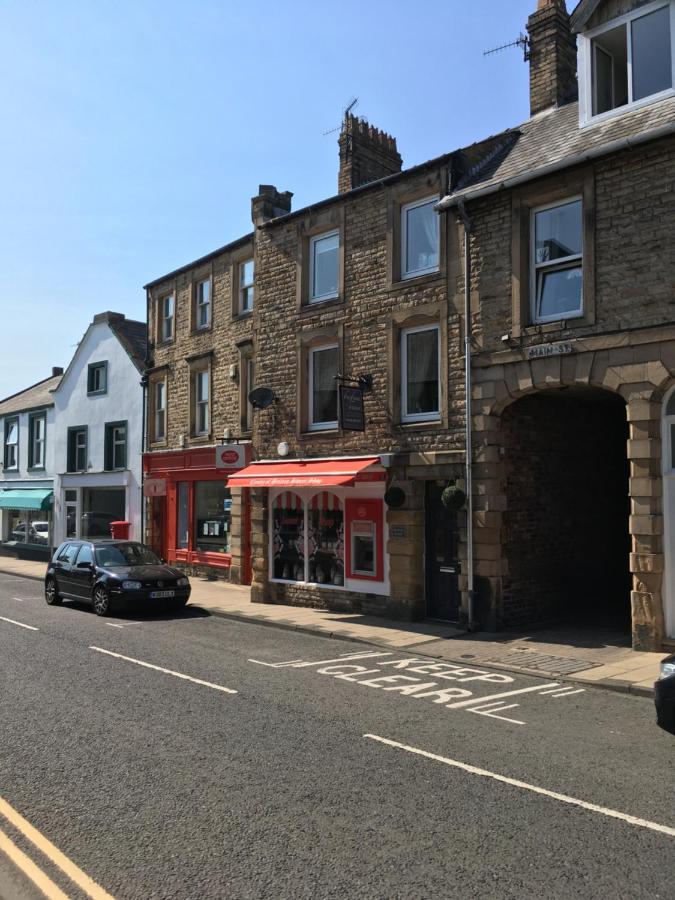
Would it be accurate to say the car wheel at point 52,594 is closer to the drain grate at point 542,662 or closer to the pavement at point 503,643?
the pavement at point 503,643

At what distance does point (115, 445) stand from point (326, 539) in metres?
13.4

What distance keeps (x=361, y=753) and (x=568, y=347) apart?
25.6ft

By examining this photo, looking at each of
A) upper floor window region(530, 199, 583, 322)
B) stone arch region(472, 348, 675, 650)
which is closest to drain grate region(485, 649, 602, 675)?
stone arch region(472, 348, 675, 650)

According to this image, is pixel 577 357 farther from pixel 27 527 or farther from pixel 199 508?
pixel 27 527

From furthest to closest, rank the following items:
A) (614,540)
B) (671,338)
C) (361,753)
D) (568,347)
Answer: (614,540) → (568,347) → (671,338) → (361,753)

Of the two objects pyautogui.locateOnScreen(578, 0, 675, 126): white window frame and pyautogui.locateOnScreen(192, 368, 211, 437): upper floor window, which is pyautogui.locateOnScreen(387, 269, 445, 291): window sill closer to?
pyautogui.locateOnScreen(578, 0, 675, 126): white window frame

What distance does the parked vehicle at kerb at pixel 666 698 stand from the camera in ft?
21.5

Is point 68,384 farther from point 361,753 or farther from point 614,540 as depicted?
point 361,753

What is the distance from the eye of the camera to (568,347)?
475 inches

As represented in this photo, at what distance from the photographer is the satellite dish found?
56.9 ft

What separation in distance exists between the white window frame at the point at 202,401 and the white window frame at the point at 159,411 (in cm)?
198

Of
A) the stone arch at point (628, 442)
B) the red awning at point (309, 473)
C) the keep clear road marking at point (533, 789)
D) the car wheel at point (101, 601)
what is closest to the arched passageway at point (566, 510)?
the stone arch at point (628, 442)

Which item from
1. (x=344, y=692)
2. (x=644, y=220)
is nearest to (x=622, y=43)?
(x=644, y=220)

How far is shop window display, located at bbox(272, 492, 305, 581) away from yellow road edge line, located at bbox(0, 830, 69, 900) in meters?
12.4
